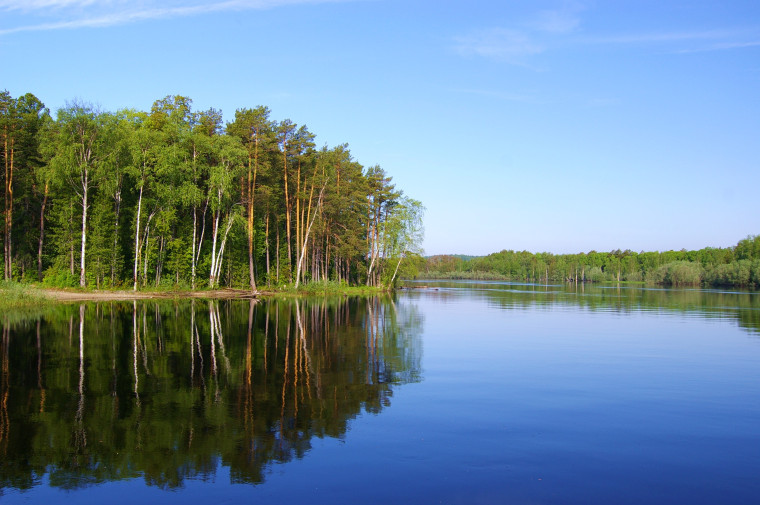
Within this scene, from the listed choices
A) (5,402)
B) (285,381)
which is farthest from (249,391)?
(5,402)

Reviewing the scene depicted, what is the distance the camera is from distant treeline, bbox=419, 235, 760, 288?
415ft

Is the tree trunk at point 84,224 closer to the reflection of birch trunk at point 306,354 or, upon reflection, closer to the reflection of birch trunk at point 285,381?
the reflection of birch trunk at point 306,354

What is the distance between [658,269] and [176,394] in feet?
518

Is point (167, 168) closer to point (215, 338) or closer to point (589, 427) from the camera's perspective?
point (215, 338)

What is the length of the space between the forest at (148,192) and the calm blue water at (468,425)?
77.9 feet

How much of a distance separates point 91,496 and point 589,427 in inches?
326

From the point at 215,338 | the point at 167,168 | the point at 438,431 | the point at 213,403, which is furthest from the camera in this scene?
the point at 167,168

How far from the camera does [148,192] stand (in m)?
46.9

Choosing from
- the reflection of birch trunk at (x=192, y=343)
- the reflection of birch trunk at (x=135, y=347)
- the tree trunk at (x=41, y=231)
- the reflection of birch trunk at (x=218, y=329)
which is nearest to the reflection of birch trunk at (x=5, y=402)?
the reflection of birch trunk at (x=135, y=347)

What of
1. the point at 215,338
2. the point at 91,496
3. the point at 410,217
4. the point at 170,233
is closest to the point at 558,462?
the point at 91,496

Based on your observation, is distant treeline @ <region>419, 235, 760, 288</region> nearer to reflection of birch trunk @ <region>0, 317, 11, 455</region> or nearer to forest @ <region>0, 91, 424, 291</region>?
forest @ <region>0, 91, 424, 291</region>

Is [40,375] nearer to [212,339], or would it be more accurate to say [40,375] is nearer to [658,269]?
[212,339]

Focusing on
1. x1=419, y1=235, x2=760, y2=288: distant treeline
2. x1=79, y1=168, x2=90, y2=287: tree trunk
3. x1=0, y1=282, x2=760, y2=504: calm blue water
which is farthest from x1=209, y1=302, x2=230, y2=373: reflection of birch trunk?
x1=419, y1=235, x2=760, y2=288: distant treeline

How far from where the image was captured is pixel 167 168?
140 feet
